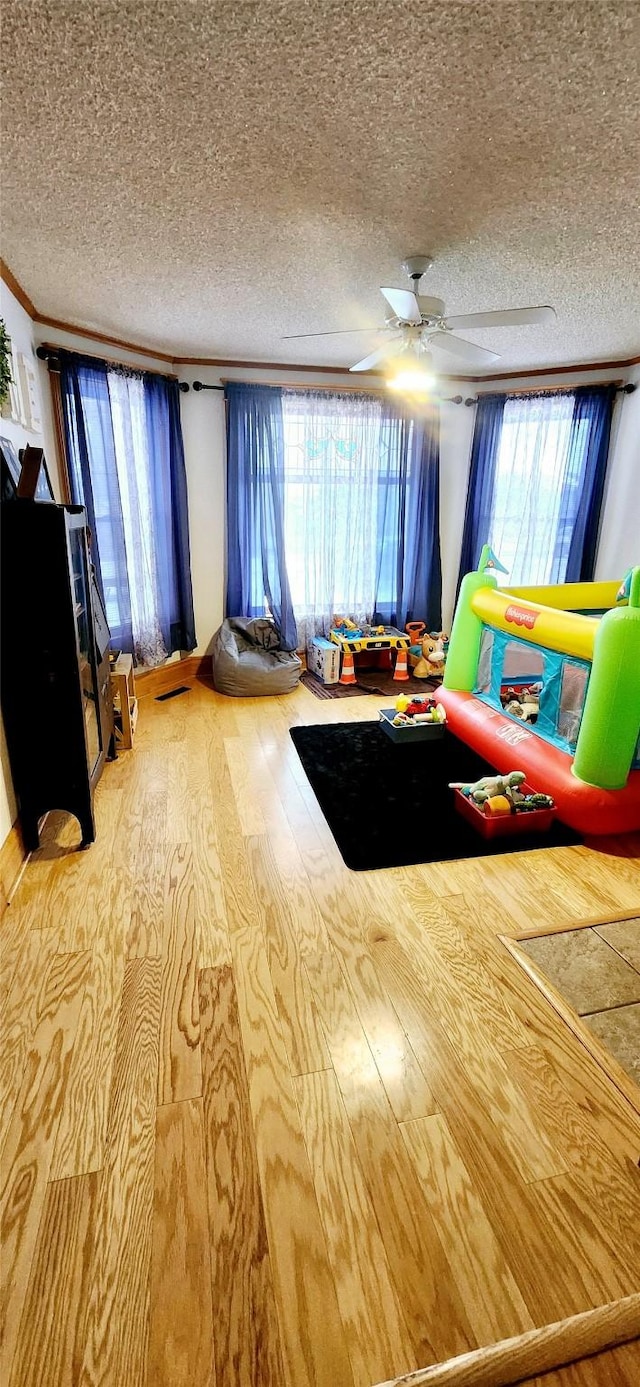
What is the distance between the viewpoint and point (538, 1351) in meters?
0.96

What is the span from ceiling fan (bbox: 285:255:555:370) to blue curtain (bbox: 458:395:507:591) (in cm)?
203

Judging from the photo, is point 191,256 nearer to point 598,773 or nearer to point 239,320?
point 239,320

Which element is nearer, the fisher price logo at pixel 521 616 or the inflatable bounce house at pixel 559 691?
the inflatable bounce house at pixel 559 691

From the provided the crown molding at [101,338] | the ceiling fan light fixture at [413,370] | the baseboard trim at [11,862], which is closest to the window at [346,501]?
the crown molding at [101,338]

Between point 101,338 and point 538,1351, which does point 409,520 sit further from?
point 538,1351

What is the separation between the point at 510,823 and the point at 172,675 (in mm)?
3019

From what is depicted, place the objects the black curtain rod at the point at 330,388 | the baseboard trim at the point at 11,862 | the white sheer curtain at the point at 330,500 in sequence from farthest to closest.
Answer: the white sheer curtain at the point at 330,500 < the black curtain rod at the point at 330,388 < the baseboard trim at the point at 11,862

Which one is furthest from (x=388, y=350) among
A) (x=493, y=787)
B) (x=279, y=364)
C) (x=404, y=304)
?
(x=493, y=787)

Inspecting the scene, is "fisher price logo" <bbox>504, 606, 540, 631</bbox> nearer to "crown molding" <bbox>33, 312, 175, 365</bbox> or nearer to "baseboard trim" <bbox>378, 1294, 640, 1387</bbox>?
"baseboard trim" <bbox>378, 1294, 640, 1387</bbox>

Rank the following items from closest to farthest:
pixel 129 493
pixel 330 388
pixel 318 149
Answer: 1. pixel 318 149
2. pixel 129 493
3. pixel 330 388

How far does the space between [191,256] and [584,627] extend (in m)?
2.38

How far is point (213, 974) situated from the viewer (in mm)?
1745

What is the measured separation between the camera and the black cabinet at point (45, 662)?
6.64ft

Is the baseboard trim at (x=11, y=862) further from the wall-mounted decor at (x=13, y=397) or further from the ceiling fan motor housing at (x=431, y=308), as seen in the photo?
the ceiling fan motor housing at (x=431, y=308)
